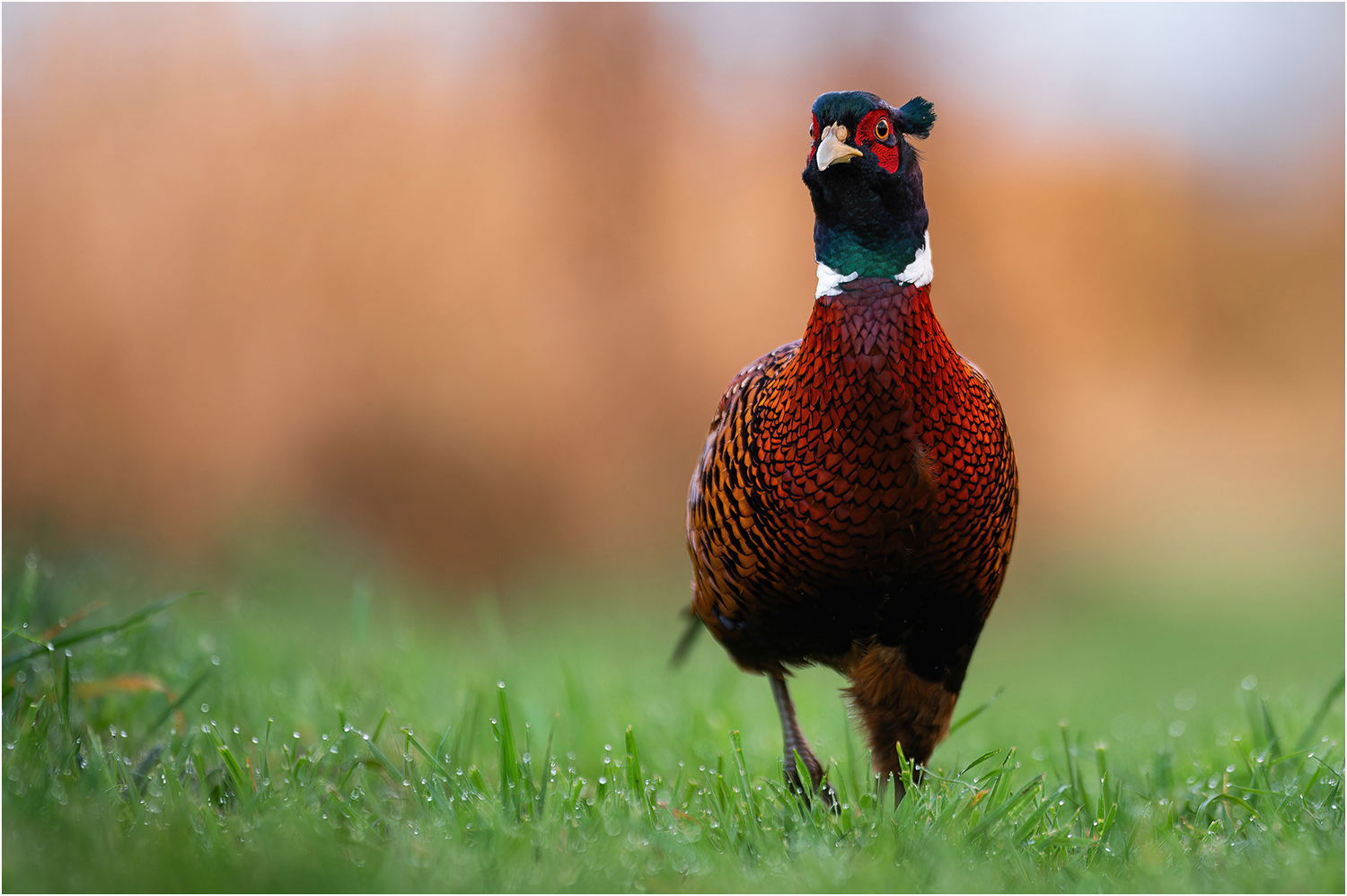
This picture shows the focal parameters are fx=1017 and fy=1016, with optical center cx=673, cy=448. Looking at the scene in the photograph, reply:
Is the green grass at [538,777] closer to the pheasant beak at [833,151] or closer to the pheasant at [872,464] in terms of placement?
the pheasant at [872,464]

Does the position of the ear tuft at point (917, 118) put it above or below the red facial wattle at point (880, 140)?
above

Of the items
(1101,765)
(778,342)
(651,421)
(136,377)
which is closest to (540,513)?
(651,421)

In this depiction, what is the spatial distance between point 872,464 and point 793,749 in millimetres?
1004

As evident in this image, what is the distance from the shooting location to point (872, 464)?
233 centimetres

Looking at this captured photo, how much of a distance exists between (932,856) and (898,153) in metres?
1.58

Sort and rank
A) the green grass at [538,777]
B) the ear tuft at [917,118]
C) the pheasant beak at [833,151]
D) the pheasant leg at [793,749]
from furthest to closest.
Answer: the pheasant leg at [793,749] < the ear tuft at [917,118] < the pheasant beak at [833,151] < the green grass at [538,777]

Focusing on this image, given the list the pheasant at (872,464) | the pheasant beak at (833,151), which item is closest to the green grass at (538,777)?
the pheasant at (872,464)

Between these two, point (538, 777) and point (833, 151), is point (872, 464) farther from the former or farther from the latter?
point (538, 777)

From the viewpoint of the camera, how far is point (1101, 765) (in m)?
2.72

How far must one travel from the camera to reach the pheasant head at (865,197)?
2.35m

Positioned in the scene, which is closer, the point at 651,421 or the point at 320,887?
the point at 320,887

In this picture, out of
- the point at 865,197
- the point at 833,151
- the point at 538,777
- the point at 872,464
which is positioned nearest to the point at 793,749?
the point at 538,777

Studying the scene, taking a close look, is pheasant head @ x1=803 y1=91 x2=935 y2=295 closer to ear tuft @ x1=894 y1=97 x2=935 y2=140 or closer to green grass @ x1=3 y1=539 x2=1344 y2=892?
ear tuft @ x1=894 y1=97 x2=935 y2=140

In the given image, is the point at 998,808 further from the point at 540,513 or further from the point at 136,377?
the point at 136,377
